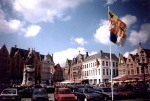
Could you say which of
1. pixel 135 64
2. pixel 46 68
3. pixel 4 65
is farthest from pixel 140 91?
pixel 46 68

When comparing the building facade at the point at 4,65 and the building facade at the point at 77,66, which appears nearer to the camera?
the building facade at the point at 4,65

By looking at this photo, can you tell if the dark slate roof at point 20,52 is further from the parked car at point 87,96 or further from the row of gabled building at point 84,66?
the parked car at point 87,96

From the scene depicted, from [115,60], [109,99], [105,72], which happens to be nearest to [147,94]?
[109,99]

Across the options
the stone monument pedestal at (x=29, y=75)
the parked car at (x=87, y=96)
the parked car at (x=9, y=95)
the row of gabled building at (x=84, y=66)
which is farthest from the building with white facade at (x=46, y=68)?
the parked car at (x=9, y=95)

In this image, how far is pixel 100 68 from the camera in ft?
133

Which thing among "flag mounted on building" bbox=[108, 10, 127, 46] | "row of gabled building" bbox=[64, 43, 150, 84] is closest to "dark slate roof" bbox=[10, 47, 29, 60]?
"row of gabled building" bbox=[64, 43, 150, 84]

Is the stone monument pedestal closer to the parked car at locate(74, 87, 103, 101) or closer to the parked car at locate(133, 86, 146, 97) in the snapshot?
the parked car at locate(74, 87, 103, 101)

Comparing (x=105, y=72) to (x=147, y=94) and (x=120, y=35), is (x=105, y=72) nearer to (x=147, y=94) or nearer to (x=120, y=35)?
(x=147, y=94)

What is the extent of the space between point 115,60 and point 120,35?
3152cm

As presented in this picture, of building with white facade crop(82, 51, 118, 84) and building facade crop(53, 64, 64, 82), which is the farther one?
building facade crop(53, 64, 64, 82)

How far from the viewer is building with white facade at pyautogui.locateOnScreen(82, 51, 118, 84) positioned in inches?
1596

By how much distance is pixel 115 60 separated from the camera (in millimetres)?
43438

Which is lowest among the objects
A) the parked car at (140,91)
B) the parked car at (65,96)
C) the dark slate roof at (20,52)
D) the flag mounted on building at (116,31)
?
the parked car at (140,91)

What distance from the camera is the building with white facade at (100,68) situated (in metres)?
40.5
